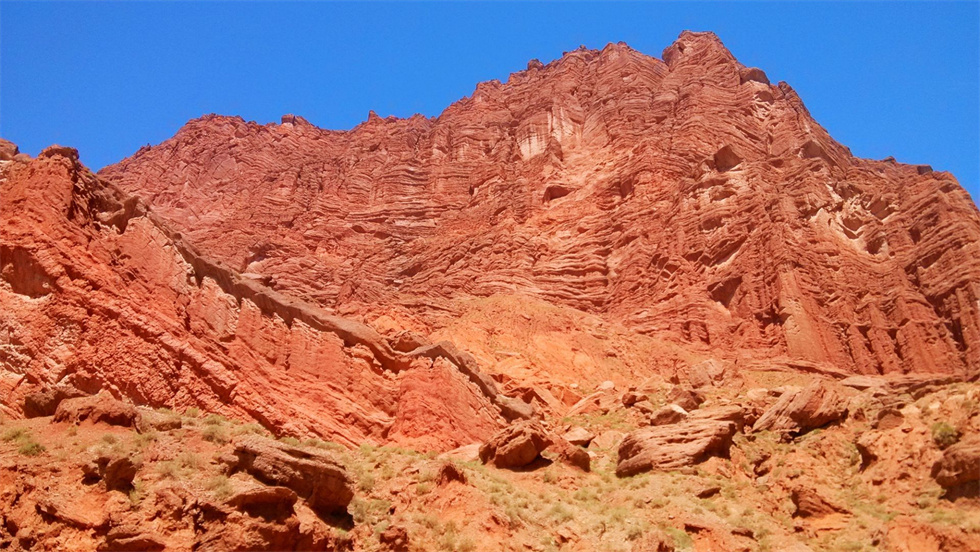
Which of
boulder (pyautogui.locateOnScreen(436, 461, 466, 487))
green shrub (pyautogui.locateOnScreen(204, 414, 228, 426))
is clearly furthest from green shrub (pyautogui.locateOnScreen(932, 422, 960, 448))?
green shrub (pyautogui.locateOnScreen(204, 414, 228, 426))

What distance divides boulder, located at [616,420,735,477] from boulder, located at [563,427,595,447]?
242 centimetres

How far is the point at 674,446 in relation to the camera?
23.0 metres

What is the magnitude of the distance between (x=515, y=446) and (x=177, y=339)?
9717mm

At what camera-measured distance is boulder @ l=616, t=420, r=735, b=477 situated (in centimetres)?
2241

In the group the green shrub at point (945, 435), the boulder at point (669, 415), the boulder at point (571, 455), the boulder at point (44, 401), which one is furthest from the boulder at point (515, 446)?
the boulder at point (44, 401)

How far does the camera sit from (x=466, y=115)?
95.4 m

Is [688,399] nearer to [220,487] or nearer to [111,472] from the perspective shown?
[220,487]

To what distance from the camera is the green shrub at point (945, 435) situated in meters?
18.7

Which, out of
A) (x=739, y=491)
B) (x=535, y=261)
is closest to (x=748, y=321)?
(x=535, y=261)

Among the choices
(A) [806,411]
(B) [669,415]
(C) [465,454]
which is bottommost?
(C) [465,454]

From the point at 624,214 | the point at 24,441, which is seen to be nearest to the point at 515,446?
the point at 24,441

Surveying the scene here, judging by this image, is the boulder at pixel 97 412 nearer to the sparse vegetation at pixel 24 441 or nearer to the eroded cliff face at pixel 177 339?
the sparse vegetation at pixel 24 441

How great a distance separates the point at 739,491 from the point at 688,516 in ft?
9.43

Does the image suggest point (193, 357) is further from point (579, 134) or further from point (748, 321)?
point (579, 134)
